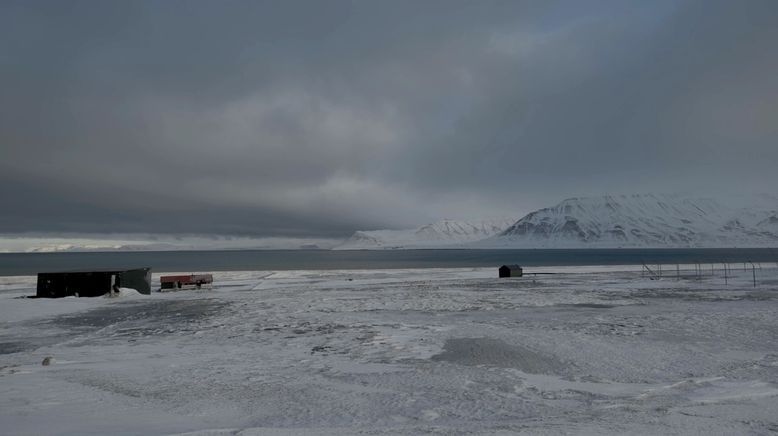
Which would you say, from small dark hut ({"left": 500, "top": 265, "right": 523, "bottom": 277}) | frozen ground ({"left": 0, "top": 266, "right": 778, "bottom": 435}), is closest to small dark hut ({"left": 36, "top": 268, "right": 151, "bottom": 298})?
frozen ground ({"left": 0, "top": 266, "right": 778, "bottom": 435})

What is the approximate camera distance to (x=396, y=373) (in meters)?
10.9

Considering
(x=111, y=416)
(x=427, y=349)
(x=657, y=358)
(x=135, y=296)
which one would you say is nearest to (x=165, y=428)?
(x=111, y=416)

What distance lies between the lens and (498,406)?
27.6 feet

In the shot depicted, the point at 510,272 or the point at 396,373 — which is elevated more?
the point at 510,272

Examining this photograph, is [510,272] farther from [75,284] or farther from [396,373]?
[396,373]

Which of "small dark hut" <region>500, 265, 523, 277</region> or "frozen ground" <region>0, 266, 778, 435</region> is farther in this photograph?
"small dark hut" <region>500, 265, 523, 277</region>

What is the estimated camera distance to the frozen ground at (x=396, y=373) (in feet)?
24.9

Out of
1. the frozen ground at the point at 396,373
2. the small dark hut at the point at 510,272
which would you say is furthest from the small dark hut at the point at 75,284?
the small dark hut at the point at 510,272

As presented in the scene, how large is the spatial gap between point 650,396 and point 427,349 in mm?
5929

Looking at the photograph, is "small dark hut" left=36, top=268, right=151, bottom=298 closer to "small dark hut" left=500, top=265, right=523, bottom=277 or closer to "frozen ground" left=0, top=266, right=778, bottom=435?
"frozen ground" left=0, top=266, right=778, bottom=435

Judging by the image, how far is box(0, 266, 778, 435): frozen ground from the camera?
24.9 ft

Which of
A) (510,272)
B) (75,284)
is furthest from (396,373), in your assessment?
(510,272)

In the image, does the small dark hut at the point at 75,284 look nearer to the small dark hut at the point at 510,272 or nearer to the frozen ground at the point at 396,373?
the frozen ground at the point at 396,373

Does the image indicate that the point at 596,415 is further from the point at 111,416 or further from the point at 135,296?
the point at 135,296
